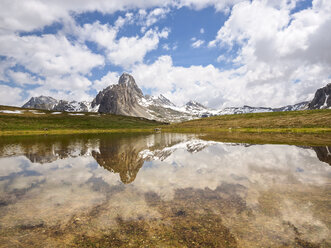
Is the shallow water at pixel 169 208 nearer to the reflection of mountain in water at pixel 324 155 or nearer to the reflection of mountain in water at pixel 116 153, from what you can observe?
the reflection of mountain in water at pixel 116 153

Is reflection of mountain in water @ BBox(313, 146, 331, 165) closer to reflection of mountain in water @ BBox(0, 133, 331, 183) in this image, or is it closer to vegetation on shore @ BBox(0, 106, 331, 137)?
reflection of mountain in water @ BBox(0, 133, 331, 183)

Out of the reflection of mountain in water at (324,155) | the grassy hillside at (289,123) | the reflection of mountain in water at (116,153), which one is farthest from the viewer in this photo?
the grassy hillside at (289,123)

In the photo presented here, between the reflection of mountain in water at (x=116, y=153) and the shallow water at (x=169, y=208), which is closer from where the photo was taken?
the shallow water at (x=169, y=208)

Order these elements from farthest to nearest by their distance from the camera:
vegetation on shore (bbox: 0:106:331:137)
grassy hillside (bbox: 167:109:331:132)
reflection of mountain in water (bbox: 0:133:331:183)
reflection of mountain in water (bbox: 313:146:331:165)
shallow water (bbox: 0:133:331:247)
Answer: vegetation on shore (bbox: 0:106:331:137) < grassy hillside (bbox: 167:109:331:132) < reflection of mountain in water (bbox: 313:146:331:165) < reflection of mountain in water (bbox: 0:133:331:183) < shallow water (bbox: 0:133:331:247)

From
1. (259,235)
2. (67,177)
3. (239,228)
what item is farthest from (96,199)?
(259,235)

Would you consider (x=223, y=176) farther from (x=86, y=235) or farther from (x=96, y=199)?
(x=86, y=235)

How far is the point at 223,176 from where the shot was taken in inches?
629

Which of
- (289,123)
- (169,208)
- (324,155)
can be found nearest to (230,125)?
(289,123)

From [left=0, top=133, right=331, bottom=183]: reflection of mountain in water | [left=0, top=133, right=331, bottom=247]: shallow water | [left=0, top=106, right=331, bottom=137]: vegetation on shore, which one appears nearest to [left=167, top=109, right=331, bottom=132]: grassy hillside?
[left=0, top=106, right=331, bottom=137]: vegetation on shore

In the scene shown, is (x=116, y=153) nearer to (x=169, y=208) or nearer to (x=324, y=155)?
(x=169, y=208)

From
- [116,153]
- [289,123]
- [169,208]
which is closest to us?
[169,208]

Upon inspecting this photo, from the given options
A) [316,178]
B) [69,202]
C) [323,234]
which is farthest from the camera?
[316,178]

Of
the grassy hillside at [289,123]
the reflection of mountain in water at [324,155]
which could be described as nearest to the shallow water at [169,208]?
the reflection of mountain in water at [324,155]

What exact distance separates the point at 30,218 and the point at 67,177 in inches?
300
